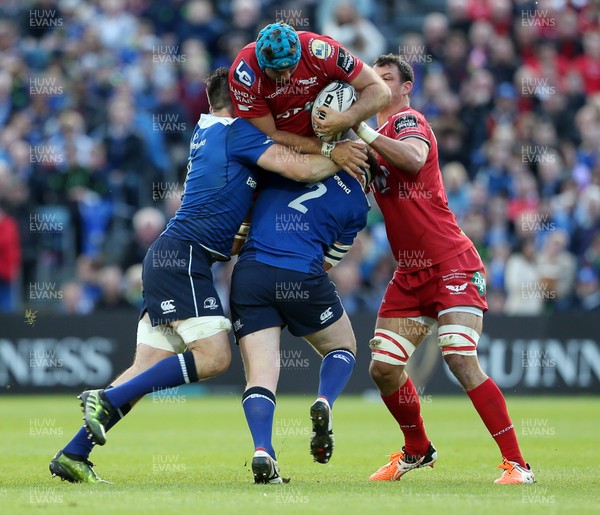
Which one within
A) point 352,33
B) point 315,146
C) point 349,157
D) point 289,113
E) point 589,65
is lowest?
point 349,157

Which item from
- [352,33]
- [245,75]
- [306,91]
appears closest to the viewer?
[245,75]

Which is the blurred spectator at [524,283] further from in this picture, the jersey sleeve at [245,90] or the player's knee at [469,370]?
the jersey sleeve at [245,90]

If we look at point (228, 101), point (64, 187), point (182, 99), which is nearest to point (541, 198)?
point (182, 99)

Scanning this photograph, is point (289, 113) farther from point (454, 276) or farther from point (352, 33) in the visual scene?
point (352, 33)

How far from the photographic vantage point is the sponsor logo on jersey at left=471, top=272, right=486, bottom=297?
8891 mm

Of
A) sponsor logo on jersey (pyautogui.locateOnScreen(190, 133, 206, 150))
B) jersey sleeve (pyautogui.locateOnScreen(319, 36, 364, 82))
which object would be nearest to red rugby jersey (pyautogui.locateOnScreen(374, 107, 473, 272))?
jersey sleeve (pyautogui.locateOnScreen(319, 36, 364, 82))

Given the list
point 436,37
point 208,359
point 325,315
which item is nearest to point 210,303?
point 208,359

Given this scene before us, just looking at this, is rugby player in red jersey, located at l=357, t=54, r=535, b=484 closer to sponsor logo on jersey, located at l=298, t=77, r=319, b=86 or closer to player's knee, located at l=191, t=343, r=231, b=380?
sponsor logo on jersey, located at l=298, t=77, r=319, b=86

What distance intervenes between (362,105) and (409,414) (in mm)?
2405

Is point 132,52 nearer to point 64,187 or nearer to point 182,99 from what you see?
point 182,99

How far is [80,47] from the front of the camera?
20.9 metres

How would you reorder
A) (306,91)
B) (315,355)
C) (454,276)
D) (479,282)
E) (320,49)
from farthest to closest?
(315,355) < (479,282) < (454,276) < (306,91) < (320,49)

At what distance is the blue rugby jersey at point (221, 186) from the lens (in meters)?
8.52

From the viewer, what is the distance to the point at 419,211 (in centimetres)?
901
